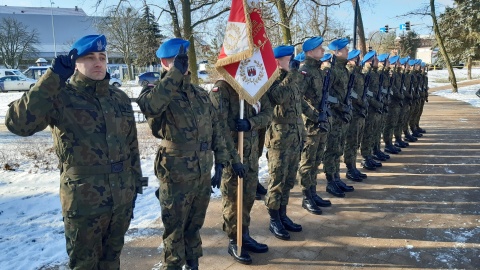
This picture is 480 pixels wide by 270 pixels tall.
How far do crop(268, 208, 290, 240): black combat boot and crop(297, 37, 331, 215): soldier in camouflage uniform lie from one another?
84 centimetres

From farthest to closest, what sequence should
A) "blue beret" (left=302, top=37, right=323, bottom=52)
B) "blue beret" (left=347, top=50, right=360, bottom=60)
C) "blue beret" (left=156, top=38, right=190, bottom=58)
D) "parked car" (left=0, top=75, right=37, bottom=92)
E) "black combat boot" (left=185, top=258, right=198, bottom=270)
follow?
"parked car" (left=0, top=75, right=37, bottom=92), "blue beret" (left=347, top=50, right=360, bottom=60), "blue beret" (left=302, top=37, right=323, bottom=52), "black combat boot" (left=185, top=258, right=198, bottom=270), "blue beret" (left=156, top=38, right=190, bottom=58)

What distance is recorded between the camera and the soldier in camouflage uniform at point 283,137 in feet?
13.7

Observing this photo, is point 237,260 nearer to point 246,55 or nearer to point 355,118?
point 246,55

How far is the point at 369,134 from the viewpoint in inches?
287

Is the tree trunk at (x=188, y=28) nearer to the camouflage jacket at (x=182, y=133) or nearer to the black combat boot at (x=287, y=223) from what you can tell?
the black combat boot at (x=287, y=223)

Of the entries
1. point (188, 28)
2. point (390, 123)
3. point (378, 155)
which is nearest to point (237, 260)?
point (378, 155)

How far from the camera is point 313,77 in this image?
4965 millimetres

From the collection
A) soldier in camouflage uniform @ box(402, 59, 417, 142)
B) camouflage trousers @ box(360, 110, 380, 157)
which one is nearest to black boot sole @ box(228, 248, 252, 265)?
camouflage trousers @ box(360, 110, 380, 157)

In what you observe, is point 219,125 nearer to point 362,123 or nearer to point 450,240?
point 450,240

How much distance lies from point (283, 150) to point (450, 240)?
215 cm

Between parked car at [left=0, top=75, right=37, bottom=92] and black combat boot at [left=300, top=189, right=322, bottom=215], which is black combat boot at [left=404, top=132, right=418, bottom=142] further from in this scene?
parked car at [left=0, top=75, right=37, bottom=92]

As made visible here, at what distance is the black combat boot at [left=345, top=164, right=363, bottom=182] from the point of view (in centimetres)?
641

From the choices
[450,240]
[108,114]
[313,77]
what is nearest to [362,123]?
[313,77]

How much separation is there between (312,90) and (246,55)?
170 cm
